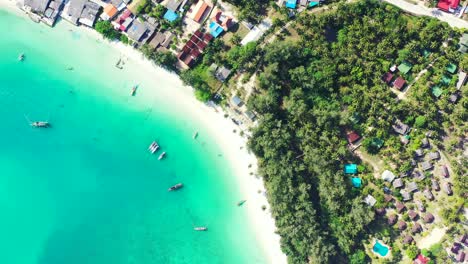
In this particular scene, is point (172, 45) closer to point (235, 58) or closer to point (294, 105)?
point (235, 58)

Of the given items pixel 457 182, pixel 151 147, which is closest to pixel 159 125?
pixel 151 147

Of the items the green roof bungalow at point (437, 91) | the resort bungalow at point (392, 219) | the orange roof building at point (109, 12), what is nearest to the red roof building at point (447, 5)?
the green roof bungalow at point (437, 91)

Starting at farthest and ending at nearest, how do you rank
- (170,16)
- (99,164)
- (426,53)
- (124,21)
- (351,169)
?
(99,164)
(124,21)
(170,16)
(426,53)
(351,169)

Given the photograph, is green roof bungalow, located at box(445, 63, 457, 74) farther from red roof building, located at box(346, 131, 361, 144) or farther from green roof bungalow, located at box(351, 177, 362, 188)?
green roof bungalow, located at box(351, 177, 362, 188)

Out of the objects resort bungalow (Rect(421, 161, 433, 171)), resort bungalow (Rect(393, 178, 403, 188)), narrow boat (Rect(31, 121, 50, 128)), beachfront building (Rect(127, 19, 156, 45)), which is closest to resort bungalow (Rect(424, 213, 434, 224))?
resort bungalow (Rect(393, 178, 403, 188))

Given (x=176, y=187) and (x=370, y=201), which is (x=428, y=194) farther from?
(x=176, y=187)

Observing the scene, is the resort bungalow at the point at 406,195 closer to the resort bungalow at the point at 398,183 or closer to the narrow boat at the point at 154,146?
the resort bungalow at the point at 398,183

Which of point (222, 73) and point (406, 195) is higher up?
point (406, 195)

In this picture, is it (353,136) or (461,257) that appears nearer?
(461,257)

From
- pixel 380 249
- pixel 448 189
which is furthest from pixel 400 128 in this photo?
pixel 380 249
